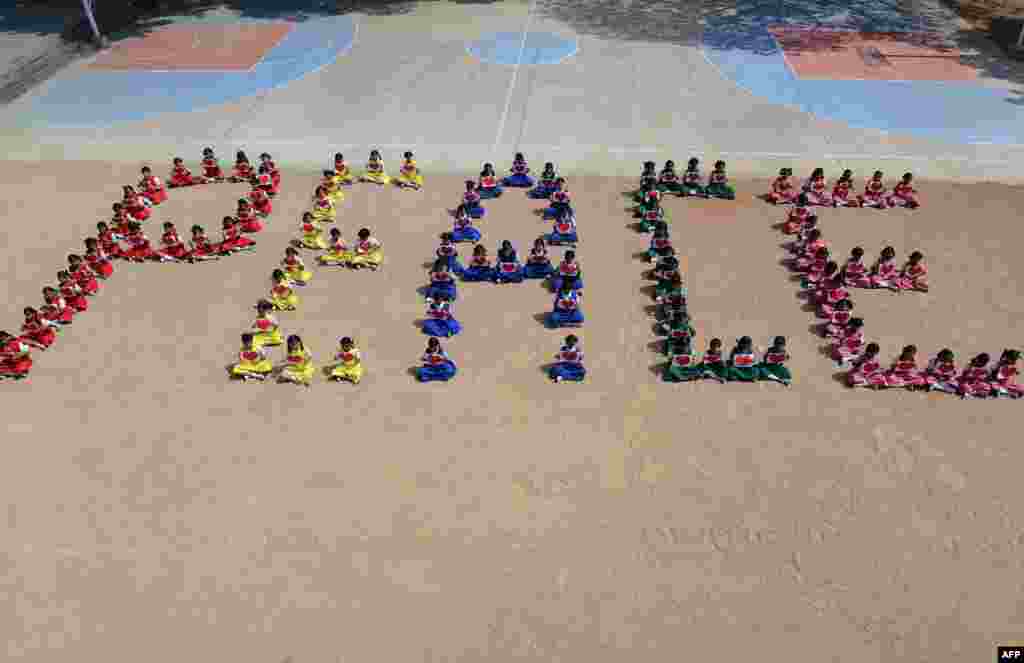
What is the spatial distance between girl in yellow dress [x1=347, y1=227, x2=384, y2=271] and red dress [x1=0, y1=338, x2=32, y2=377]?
22.7ft

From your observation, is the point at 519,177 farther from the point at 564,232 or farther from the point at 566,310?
the point at 566,310

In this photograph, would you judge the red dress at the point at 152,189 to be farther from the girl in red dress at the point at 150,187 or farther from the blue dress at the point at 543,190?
the blue dress at the point at 543,190

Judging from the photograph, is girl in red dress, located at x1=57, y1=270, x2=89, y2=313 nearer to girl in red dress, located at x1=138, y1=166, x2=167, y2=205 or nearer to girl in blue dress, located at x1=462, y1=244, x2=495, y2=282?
girl in red dress, located at x1=138, y1=166, x2=167, y2=205

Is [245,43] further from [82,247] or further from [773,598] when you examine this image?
[773,598]

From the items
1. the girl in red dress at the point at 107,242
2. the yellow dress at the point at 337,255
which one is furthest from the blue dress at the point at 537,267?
the girl in red dress at the point at 107,242

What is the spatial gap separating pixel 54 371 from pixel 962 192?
23.1 metres

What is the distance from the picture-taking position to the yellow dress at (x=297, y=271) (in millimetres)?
16547

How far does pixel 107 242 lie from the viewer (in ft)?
57.5

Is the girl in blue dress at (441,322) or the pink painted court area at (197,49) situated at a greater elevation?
the pink painted court area at (197,49)

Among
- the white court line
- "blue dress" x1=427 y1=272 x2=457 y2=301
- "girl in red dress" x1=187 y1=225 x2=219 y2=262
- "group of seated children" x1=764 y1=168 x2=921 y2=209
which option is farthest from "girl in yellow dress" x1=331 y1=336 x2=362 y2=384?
"group of seated children" x1=764 y1=168 x2=921 y2=209

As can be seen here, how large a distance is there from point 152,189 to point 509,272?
34.7 ft

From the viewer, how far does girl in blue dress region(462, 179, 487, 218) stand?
19.0 metres

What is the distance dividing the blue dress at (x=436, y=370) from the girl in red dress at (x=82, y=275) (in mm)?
8297

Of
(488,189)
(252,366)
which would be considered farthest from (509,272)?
(252,366)
